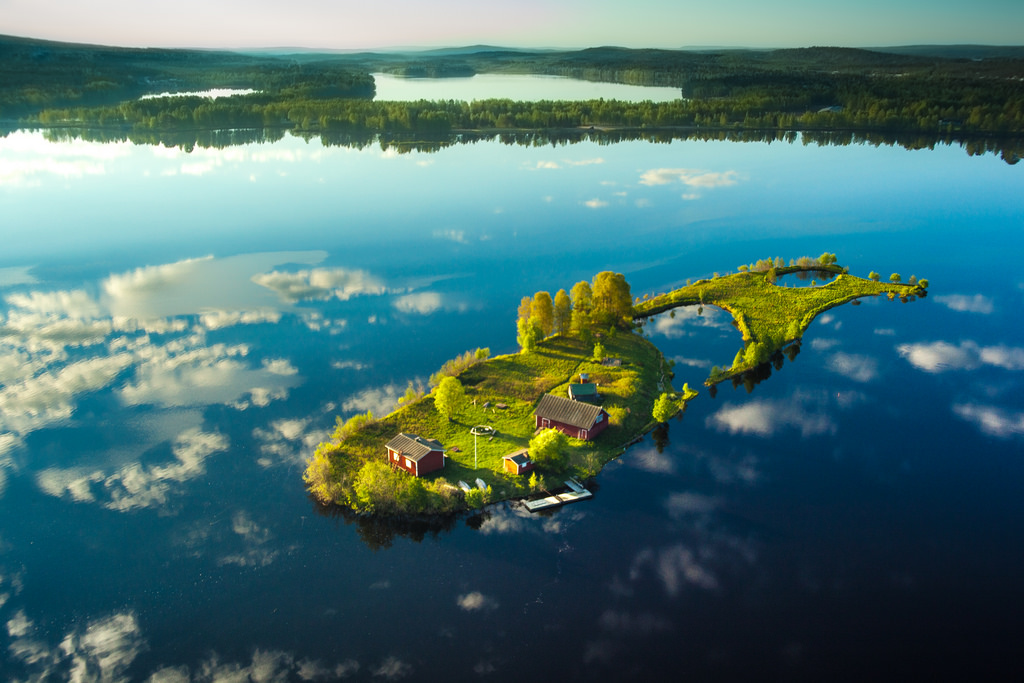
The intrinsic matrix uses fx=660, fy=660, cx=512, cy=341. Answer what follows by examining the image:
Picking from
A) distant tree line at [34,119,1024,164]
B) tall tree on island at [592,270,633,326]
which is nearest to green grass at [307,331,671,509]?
tall tree on island at [592,270,633,326]

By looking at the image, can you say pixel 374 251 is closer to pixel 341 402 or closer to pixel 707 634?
pixel 341 402

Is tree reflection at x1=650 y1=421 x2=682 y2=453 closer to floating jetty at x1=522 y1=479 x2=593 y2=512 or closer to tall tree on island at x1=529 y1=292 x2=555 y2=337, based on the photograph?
floating jetty at x1=522 y1=479 x2=593 y2=512

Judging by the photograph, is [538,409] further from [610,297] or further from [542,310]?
[610,297]

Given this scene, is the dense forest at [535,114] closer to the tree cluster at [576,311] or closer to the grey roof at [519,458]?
the tree cluster at [576,311]

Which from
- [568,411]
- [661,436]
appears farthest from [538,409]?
[661,436]

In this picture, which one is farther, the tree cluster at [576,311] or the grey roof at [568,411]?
the tree cluster at [576,311]

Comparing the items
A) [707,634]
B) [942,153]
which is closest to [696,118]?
[942,153]

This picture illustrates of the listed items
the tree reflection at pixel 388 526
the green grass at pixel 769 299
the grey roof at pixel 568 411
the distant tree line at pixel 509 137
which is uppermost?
the distant tree line at pixel 509 137

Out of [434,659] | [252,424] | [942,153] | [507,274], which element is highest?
[942,153]

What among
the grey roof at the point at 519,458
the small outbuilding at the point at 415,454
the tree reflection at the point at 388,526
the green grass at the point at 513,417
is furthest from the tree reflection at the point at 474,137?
the tree reflection at the point at 388,526
